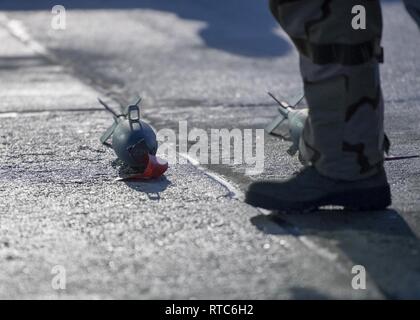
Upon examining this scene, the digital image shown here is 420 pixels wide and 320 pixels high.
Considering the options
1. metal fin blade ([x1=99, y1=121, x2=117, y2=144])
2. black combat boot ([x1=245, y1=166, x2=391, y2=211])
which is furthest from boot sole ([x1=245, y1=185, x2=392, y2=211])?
metal fin blade ([x1=99, y1=121, x2=117, y2=144])

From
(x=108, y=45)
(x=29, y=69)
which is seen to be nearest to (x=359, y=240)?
(x=29, y=69)

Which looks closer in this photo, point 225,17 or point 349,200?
point 349,200

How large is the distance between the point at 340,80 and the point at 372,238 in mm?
618

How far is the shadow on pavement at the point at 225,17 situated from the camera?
9.37 m

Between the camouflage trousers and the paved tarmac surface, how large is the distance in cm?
21

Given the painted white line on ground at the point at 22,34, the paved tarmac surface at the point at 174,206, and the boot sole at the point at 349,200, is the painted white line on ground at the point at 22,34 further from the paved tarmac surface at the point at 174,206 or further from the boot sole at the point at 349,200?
the boot sole at the point at 349,200

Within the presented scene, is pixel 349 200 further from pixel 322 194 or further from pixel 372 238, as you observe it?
pixel 372 238

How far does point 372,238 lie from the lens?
371cm

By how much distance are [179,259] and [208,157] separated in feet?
5.51

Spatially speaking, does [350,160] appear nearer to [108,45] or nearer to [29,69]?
[29,69]
